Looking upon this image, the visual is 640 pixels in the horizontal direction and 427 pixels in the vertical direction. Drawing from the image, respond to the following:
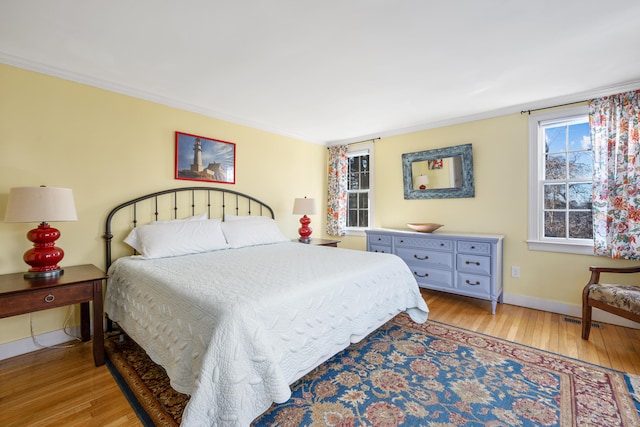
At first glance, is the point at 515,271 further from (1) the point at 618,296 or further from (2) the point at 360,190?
(2) the point at 360,190

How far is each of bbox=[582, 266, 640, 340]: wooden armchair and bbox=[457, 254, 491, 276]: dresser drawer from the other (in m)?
0.79

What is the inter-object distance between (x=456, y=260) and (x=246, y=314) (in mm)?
2701

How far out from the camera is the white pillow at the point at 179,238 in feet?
8.16

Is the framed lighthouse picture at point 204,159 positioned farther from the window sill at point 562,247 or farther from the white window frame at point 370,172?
the window sill at point 562,247

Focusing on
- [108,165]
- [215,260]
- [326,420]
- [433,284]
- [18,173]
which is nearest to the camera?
[326,420]

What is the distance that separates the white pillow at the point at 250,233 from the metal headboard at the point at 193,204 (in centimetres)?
38

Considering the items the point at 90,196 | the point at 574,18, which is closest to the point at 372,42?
the point at 574,18

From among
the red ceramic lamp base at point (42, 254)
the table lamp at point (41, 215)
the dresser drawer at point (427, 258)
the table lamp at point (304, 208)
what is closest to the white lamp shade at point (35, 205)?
the table lamp at point (41, 215)

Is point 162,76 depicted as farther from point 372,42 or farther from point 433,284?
point 433,284

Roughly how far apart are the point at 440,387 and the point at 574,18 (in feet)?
8.10

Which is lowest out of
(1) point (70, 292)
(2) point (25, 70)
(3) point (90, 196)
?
(1) point (70, 292)

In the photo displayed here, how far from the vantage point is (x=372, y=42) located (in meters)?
1.98

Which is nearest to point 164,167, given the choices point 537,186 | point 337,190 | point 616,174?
point 337,190

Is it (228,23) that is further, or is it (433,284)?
(433,284)
